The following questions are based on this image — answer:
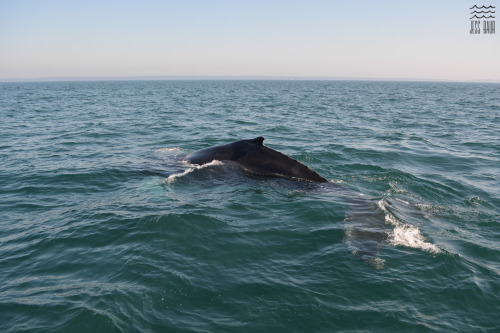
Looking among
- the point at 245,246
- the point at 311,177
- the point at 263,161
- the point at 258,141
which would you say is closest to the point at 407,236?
the point at 245,246

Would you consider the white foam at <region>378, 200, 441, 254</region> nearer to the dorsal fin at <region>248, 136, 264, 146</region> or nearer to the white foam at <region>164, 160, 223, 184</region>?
→ the dorsal fin at <region>248, 136, 264, 146</region>

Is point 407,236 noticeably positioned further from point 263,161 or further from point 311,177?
point 263,161

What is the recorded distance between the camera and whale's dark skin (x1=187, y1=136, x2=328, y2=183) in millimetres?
12414

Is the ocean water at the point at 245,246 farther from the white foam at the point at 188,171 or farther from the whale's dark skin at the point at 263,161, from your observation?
the whale's dark skin at the point at 263,161

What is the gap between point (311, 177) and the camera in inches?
487

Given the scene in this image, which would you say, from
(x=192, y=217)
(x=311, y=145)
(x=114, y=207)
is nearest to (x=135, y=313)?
(x=192, y=217)

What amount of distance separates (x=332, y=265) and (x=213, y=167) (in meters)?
6.96

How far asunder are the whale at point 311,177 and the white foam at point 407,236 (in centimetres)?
22

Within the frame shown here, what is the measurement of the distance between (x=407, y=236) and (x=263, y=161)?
18.7 feet

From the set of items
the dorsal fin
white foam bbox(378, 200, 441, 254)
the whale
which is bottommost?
white foam bbox(378, 200, 441, 254)

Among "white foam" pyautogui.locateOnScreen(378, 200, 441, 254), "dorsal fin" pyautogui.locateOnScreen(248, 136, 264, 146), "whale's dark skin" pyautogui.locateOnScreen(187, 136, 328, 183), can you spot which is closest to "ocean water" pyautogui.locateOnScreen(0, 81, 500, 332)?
"white foam" pyautogui.locateOnScreen(378, 200, 441, 254)

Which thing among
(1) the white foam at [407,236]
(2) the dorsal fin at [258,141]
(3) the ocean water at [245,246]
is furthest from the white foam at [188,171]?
(1) the white foam at [407,236]

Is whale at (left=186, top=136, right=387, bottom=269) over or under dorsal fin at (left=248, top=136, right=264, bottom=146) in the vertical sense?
under

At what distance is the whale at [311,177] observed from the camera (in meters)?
8.17
